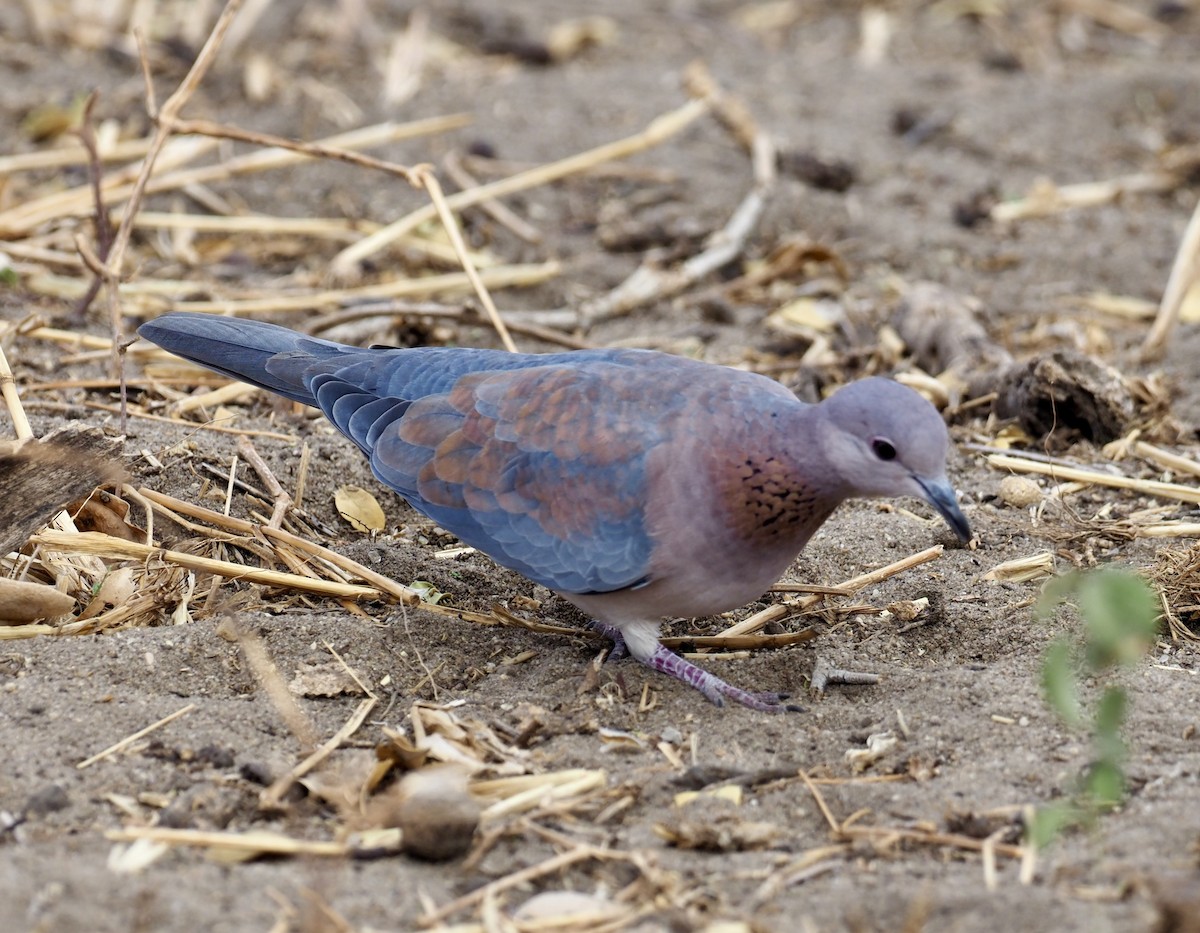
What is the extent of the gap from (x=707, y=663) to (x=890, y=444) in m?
0.86

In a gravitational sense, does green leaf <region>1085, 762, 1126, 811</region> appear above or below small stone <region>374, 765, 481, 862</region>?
above

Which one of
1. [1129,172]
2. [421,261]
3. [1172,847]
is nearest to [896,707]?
[1172,847]

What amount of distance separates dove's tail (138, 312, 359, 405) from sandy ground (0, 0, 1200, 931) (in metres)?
0.34

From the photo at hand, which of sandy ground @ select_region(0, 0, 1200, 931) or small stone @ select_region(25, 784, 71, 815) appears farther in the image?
small stone @ select_region(25, 784, 71, 815)

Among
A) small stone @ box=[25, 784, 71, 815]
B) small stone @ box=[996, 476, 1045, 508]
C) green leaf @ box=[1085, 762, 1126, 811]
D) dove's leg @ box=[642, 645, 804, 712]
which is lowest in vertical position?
dove's leg @ box=[642, 645, 804, 712]

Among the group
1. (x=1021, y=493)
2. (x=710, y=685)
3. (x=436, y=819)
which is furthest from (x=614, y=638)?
(x=1021, y=493)

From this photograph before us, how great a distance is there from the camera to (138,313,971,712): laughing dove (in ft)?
10.8

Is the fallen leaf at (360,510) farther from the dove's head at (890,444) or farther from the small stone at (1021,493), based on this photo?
the small stone at (1021,493)

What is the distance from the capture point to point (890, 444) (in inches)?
126

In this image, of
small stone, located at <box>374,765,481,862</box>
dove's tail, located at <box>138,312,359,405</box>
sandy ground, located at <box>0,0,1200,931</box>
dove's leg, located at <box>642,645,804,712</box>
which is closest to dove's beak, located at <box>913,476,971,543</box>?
sandy ground, located at <box>0,0,1200,931</box>

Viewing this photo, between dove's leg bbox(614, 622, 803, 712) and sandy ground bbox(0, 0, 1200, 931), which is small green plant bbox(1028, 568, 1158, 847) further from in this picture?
dove's leg bbox(614, 622, 803, 712)

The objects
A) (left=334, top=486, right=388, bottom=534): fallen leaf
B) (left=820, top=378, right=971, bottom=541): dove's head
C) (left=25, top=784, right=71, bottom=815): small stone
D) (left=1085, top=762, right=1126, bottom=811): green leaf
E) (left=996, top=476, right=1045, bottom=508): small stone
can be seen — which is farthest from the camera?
(left=996, top=476, right=1045, bottom=508): small stone

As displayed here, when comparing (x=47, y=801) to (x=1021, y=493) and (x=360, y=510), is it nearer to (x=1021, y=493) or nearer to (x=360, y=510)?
(x=360, y=510)

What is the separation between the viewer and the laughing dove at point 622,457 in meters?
3.28
